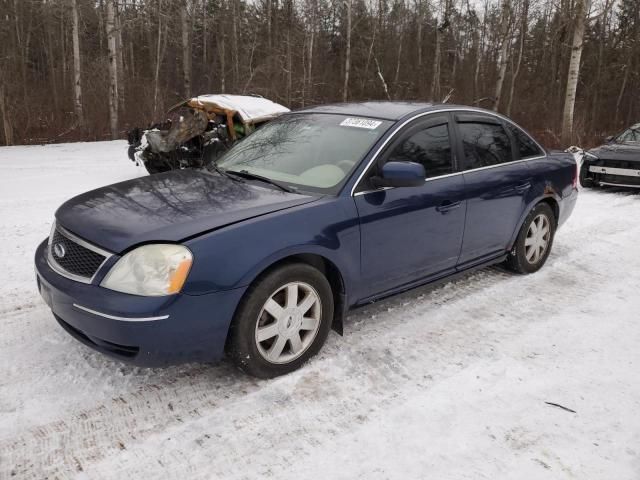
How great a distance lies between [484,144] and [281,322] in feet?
8.37

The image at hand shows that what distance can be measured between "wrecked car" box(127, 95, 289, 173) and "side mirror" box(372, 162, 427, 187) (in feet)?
18.7

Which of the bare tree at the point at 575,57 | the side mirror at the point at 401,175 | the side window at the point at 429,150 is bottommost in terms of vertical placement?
the side mirror at the point at 401,175

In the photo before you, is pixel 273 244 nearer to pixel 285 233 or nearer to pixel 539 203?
pixel 285 233

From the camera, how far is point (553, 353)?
11.5 ft

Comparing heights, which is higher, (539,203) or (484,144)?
(484,144)

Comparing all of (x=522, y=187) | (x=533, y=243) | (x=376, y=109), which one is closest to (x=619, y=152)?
(x=533, y=243)

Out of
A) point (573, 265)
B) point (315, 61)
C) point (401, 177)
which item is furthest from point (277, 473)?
point (315, 61)

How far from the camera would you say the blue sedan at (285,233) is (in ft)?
8.79

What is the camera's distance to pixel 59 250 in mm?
3057

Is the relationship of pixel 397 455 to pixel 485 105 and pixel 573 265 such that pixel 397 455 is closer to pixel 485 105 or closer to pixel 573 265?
pixel 573 265

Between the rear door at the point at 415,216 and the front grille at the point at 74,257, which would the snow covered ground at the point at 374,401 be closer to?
the rear door at the point at 415,216

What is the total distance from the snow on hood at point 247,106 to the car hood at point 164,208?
5.70 meters

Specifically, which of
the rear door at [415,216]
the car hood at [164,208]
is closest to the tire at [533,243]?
the rear door at [415,216]

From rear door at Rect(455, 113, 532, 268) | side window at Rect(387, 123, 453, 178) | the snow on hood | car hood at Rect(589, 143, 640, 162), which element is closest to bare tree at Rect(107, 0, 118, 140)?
the snow on hood
